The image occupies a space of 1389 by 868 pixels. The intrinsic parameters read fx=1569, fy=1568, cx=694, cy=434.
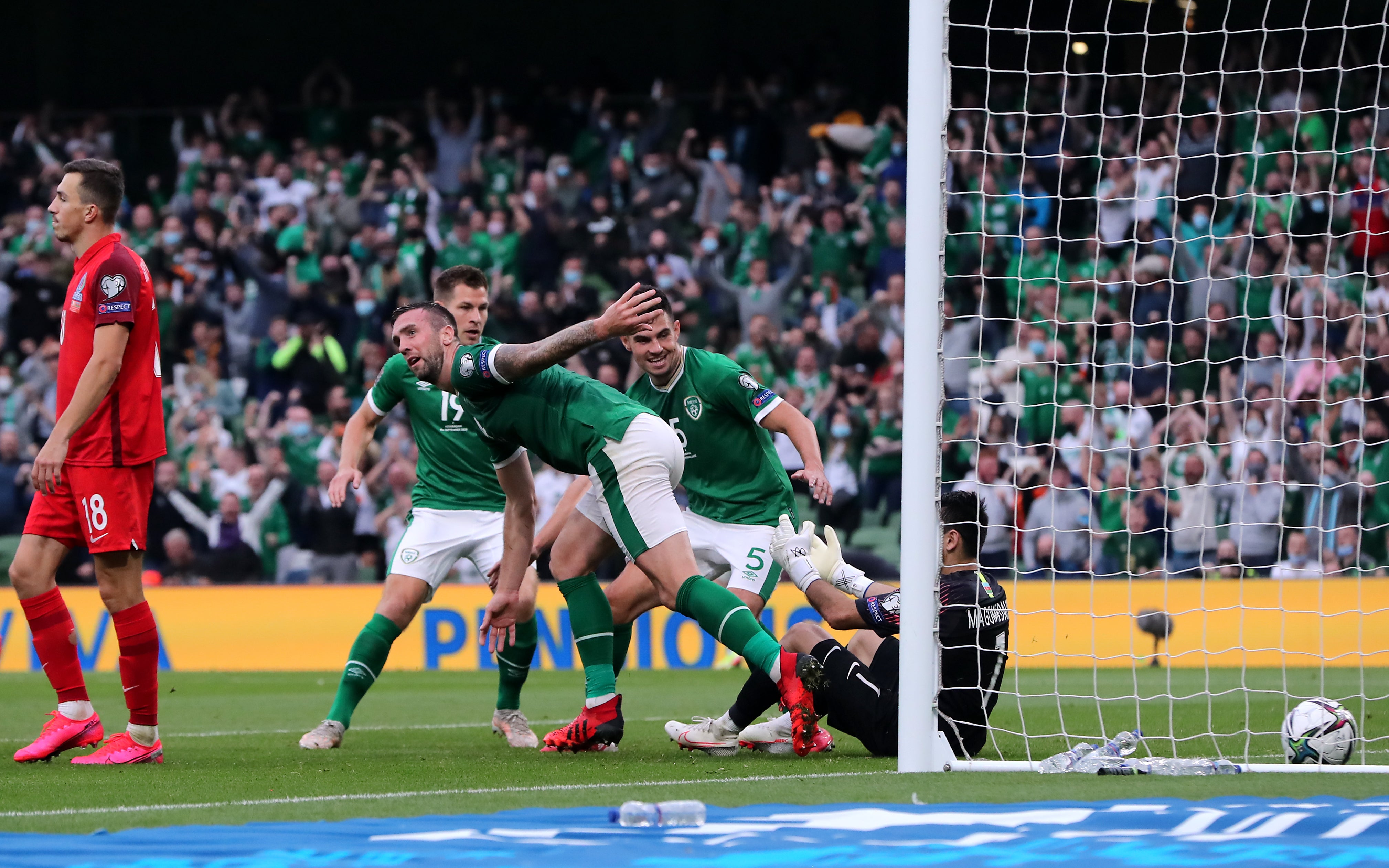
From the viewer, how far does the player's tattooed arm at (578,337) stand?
538 cm

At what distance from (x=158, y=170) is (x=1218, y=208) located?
40.5 feet

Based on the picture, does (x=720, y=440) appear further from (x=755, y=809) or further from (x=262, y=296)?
(x=262, y=296)

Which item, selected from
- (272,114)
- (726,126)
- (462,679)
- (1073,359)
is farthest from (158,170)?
(1073,359)

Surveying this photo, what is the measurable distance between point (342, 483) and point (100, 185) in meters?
1.73

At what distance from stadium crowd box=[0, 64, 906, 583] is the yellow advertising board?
4.05 ft

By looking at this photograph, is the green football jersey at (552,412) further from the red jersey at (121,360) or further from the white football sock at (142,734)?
the white football sock at (142,734)

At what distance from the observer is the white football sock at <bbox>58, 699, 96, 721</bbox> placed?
20.0ft

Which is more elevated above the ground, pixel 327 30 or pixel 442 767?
pixel 327 30

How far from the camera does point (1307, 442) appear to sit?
1234cm

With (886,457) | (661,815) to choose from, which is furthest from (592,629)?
(886,457)

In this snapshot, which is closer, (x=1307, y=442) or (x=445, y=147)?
(x=1307, y=442)

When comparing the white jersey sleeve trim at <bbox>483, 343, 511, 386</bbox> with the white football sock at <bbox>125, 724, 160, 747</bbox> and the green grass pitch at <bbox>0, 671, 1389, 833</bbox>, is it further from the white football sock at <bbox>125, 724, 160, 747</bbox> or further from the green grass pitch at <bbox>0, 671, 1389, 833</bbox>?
the white football sock at <bbox>125, 724, 160, 747</bbox>

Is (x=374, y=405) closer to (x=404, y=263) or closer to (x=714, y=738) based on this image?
(x=714, y=738)

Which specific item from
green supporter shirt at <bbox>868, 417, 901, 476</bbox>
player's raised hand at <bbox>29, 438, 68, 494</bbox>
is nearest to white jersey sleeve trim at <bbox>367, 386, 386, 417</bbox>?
player's raised hand at <bbox>29, 438, 68, 494</bbox>
